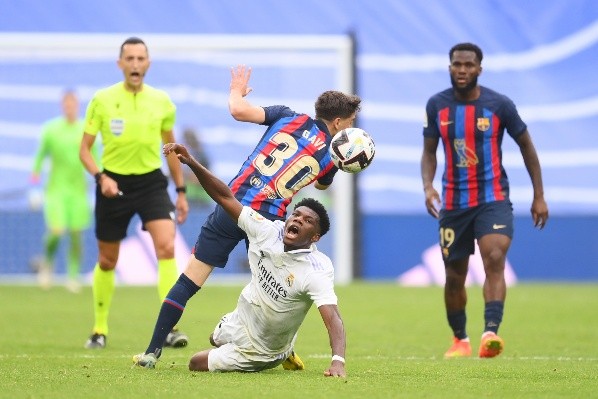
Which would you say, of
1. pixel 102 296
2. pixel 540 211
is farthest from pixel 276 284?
pixel 102 296

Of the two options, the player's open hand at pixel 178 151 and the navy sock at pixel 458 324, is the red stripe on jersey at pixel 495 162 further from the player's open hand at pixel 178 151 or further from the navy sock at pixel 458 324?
the player's open hand at pixel 178 151

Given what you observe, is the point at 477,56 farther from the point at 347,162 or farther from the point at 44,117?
the point at 44,117

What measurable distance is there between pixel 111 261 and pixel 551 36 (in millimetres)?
14403

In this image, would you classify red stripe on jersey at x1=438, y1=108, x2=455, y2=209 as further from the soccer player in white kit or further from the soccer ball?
the soccer player in white kit

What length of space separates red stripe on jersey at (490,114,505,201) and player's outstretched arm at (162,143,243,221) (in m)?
2.84

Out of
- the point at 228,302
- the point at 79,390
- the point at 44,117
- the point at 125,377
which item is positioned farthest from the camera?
the point at 44,117

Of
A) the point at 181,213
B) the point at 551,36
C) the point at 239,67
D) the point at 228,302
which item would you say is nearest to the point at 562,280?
the point at 551,36

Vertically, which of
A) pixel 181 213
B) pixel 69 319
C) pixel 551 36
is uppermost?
pixel 551 36

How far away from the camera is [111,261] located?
34.4 feet

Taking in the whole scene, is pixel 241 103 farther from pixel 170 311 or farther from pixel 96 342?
pixel 96 342

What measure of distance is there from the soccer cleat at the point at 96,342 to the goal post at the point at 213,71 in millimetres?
10179

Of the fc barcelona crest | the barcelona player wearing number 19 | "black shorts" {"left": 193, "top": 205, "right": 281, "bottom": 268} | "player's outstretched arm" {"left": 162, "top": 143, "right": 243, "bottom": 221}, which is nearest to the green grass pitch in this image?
the barcelona player wearing number 19

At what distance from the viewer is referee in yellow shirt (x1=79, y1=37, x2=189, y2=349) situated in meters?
10.3

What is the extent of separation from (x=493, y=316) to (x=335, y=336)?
244 centimetres
